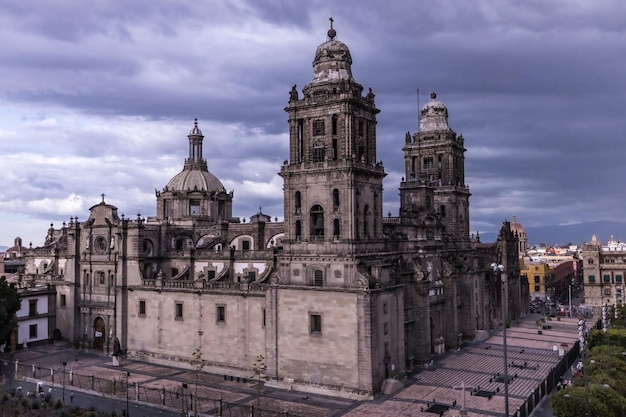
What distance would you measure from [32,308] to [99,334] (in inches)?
367

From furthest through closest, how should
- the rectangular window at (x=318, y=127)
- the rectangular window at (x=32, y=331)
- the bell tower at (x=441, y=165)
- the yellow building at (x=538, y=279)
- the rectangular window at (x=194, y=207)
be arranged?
the yellow building at (x=538, y=279), the rectangular window at (x=194, y=207), the bell tower at (x=441, y=165), the rectangular window at (x=32, y=331), the rectangular window at (x=318, y=127)

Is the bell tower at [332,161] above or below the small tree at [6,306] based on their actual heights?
above

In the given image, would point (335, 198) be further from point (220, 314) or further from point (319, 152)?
point (220, 314)

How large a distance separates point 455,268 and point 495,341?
1127 cm

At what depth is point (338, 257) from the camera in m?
48.4

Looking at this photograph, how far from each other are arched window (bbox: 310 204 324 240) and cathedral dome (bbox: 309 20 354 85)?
464 inches

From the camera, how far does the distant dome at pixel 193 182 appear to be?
80.2 meters

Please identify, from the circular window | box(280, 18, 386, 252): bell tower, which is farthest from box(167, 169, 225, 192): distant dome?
box(280, 18, 386, 252): bell tower

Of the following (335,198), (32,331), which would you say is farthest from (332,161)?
(32,331)

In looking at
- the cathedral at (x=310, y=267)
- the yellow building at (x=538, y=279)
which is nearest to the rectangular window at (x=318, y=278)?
the cathedral at (x=310, y=267)

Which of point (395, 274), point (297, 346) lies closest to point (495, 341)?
point (395, 274)

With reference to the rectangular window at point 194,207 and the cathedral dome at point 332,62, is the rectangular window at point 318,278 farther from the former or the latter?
the rectangular window at point 194,207

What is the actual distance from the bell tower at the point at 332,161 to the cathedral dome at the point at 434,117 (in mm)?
27951

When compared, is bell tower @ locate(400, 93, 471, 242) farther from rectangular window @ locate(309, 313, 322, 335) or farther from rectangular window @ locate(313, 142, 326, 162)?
rectangular window @ locate(309, 313, 322, 335)
